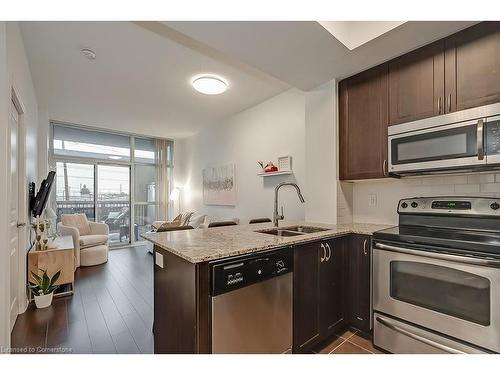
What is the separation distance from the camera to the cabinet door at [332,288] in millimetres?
1911

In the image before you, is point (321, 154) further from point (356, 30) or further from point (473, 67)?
point (473, 67)

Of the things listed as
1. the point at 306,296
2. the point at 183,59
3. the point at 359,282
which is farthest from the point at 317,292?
the point at 183,59

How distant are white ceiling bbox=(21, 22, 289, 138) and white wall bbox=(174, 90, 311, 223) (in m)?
0.25

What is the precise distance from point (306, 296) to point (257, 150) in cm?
270

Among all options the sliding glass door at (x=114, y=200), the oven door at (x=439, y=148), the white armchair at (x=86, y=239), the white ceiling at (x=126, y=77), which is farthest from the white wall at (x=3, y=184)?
the sliding glass door at (x=114, y=200)

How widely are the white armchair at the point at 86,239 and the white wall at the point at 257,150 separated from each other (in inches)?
79.1

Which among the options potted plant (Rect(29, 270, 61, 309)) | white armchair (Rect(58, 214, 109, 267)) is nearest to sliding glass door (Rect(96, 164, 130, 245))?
white armchair (Rect(58, 214, 109, 267))

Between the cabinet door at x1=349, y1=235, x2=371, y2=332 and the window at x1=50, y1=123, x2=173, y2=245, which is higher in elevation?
the window at x1=50, y1=123, x2=173, y2=245

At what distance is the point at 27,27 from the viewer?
2.21m

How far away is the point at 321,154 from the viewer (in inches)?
106

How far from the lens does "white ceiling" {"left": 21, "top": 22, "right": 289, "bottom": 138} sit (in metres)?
2.34

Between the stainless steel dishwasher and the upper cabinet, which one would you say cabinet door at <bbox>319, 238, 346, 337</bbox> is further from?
the upper cabinet

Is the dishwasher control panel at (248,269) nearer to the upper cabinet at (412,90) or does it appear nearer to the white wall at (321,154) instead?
the white wall at (321,154)
